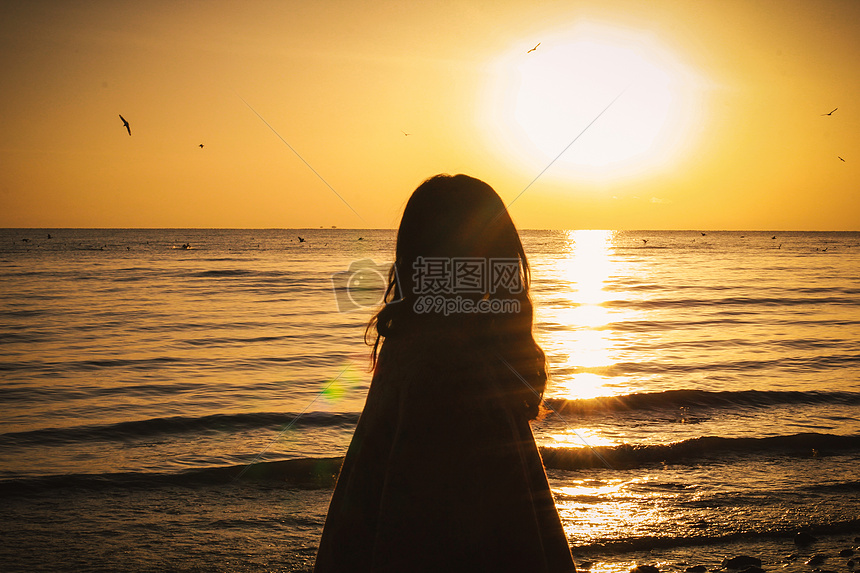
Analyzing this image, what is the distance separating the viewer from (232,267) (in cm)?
4481

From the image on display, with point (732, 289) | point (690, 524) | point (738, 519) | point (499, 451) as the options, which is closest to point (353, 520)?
point (499, 451)

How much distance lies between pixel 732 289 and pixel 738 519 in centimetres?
2708

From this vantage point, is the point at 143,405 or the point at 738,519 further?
the point at 143,405

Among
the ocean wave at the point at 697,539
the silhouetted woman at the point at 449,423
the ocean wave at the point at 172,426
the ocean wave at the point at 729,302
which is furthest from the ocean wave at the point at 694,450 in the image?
the ocean wave at the point at 729,302

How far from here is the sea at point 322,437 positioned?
17.1ft

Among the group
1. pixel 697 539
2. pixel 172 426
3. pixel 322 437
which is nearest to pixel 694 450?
pixel 697 539

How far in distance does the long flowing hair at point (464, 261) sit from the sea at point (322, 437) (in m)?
0.25

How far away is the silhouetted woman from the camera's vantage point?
1712 millimetres

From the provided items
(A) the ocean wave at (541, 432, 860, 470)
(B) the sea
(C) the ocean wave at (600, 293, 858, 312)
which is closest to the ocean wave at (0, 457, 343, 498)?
(B) the sea

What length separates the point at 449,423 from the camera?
1715mm

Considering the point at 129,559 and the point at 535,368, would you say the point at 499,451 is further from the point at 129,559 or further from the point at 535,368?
the point at 129,559

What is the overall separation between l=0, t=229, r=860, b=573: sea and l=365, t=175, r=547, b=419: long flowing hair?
9.8 inches

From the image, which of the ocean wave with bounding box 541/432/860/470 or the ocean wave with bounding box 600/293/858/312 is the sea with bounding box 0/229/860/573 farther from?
the ocean wave with bounding box 600/293/858/312

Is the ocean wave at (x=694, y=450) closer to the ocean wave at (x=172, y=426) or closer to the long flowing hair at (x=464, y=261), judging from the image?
the ocean wave at (x=172, y=426)
